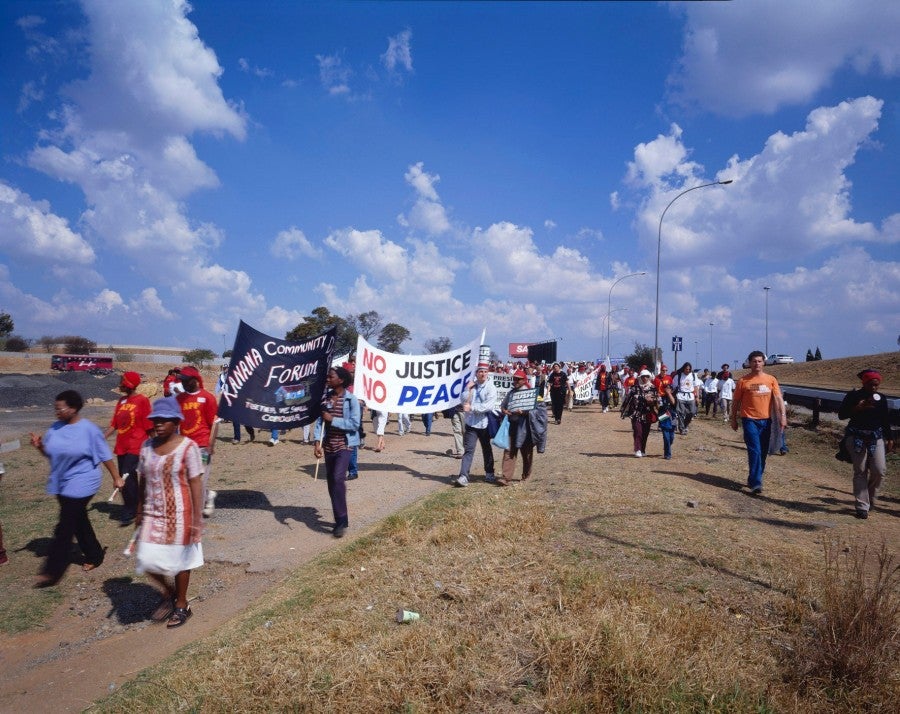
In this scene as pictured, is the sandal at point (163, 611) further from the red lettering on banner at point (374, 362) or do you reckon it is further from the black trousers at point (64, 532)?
the red lettering on banner at point (374, 362)

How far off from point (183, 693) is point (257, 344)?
542 cm

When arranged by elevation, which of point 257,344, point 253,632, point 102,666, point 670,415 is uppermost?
point 257,344

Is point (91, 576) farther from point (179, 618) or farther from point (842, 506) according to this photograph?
point (842, 506)

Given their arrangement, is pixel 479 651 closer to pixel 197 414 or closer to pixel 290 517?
pixel 197 414

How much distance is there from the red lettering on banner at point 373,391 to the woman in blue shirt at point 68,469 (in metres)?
4.44

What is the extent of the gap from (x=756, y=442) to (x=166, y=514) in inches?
284

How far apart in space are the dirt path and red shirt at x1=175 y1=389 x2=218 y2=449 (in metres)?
1.20

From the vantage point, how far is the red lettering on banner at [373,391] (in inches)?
387

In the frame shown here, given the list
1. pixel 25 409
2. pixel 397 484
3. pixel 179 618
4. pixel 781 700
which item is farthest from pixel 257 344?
pixel 25 409

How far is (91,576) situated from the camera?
5949 millimetres

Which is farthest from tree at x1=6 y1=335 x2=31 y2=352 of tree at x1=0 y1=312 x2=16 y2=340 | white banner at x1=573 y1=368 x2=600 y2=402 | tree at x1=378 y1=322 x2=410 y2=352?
white banner at x1=573 y1=368 x2=600 y2=402

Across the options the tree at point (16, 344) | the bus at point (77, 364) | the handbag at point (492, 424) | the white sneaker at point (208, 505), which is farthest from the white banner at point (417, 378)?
the tree at point (16, 344)

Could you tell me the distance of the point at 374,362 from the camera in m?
10.1

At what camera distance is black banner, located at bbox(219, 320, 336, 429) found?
809 centimetres
